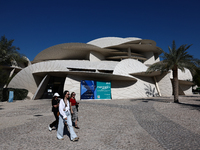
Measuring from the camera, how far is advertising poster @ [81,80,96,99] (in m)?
18.9

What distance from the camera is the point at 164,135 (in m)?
4.64

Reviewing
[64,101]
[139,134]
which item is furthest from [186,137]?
[64,101]

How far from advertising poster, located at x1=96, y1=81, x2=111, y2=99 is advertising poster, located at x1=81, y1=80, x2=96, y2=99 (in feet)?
2.09

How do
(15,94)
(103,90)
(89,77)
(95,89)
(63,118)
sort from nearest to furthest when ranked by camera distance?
(63,118) < (15,94) < (95,89) < (103,90) < (89,77)

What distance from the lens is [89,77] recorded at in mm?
20828

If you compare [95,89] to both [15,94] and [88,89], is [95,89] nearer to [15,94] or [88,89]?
[88,89]

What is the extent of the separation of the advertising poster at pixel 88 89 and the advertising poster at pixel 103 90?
638mm

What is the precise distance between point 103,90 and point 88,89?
2348 millimetres

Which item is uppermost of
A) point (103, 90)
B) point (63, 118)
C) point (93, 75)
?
point (93, 75)

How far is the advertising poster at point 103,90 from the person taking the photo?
19919mm

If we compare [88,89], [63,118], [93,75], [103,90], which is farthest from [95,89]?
[63,118]

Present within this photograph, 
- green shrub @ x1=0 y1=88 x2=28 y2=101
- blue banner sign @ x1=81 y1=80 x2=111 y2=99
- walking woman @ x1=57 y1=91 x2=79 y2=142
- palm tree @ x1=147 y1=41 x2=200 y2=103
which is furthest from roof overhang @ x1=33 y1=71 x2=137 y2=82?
walking woman @ x1=57 y1=91 x2=79 y2=142

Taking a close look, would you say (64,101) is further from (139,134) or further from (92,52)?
(92,52)

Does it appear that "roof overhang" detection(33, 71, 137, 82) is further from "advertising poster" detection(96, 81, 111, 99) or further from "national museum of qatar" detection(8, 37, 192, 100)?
"advertising poster" detection(96, 81, 111, 99)
